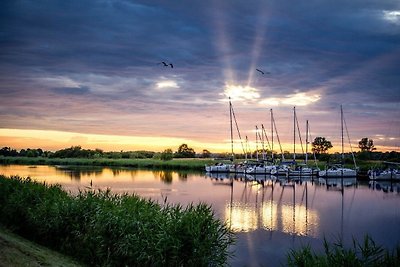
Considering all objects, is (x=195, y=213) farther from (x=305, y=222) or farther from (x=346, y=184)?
(x=346, y=184)

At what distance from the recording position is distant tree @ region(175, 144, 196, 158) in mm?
178125

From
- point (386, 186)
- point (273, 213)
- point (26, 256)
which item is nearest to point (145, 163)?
point (386, 186)

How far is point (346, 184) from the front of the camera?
77.5 metres

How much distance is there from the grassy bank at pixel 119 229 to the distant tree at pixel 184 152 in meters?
155

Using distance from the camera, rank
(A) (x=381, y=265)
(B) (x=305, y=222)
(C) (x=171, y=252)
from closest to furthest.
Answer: (A) (x=381, y=265) < (C) (x=171, y=252) < (B) (x=305, y=222)

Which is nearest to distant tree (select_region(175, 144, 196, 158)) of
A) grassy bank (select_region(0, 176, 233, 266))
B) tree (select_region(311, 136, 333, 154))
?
tree (select_region(311, 136, 333, 154))

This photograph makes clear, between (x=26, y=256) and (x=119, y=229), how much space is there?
389 cm

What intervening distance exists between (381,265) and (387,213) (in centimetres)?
3628

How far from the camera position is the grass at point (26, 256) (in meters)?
15.3

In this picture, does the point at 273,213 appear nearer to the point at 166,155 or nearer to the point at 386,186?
the point at 386,186

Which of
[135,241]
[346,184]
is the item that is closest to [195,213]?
[135,241]

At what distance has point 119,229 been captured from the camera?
17.8 meters

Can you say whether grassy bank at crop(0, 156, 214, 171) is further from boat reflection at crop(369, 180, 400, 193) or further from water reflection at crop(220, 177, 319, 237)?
water reflection at crop(220, 177, 319, 237)

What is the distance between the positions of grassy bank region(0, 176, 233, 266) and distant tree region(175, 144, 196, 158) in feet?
509
